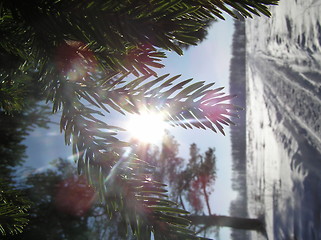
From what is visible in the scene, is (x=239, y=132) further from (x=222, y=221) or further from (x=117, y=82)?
(x=117, y=82)

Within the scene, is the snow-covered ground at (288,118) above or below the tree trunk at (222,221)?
above

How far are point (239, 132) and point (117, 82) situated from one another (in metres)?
3.55

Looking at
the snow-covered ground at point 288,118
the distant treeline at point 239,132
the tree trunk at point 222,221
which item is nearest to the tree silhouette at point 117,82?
the snow-covered ground at point 288,118

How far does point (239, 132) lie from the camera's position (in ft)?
12.2

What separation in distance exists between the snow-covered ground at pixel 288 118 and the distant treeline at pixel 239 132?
396 mm

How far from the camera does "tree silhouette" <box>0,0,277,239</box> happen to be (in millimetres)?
287

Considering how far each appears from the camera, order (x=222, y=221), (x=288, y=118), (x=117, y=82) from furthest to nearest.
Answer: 1. (x=222, y=221)
2. (x=288, y=118)
3. (x=117, y=82)

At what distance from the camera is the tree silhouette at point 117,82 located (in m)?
0.29

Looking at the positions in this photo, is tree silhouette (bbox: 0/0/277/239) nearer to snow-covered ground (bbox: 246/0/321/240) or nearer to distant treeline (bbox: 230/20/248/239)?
snow-covered ground (bbox: 246/0/321/240)

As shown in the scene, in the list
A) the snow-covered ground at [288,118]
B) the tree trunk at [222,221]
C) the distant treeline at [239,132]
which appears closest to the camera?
the snow-covered ground at [288,118]

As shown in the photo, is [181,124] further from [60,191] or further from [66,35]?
[60,191]

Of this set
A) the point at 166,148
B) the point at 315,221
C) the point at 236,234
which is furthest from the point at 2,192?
the point at 166,148

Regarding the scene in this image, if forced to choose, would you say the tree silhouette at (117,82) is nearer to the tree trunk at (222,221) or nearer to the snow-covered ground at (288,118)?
the snow-covered ground at (288,118)

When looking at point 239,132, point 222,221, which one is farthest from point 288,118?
point 222,221
